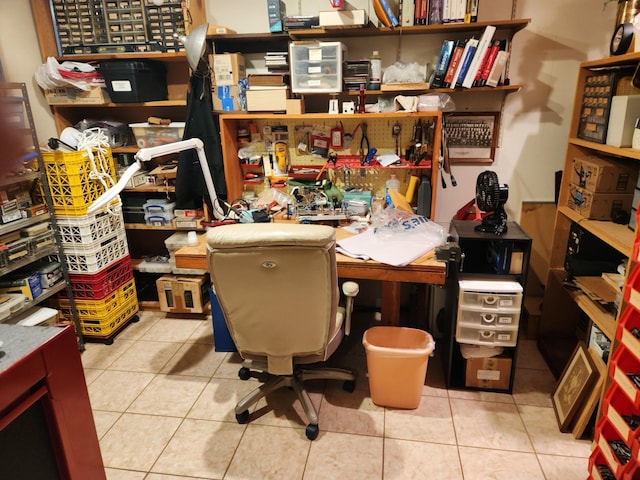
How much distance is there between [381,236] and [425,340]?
23.0 inches

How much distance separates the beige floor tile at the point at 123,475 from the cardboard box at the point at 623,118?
2.57 meters

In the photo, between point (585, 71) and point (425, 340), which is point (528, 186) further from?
point (425, 340)

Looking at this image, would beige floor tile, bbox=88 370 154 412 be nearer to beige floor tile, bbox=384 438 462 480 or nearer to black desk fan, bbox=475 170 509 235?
beige floor tile, bbox=384 438 462 480

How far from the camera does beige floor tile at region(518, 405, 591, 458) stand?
198 cm

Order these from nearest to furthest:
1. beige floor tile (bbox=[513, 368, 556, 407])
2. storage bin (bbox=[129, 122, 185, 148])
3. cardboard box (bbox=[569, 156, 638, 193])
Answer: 1. cardboard box (bbox=[569, 156, 638, 193])
2. beige floor tile (bbox=[513, 368, 556, 407])
3. storage bin (bbox=[129, 122, 185, 148])

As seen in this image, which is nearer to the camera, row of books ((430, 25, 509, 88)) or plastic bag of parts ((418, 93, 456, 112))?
row of books ((430, 25, 509, 88))

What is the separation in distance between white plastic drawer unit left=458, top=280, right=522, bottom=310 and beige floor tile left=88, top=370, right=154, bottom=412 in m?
1.81

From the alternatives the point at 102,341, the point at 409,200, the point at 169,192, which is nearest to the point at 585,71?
the point at 409,200

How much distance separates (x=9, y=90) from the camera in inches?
11.4

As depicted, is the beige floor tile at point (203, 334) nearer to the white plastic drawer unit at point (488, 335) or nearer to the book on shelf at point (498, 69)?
the white plastic drawer unit at point (488, 335)

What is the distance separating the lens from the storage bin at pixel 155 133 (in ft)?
10.1

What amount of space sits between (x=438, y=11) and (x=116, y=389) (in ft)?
9.03

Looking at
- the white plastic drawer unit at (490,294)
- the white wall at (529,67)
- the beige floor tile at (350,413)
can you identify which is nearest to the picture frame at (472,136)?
the white wall at (529,67)

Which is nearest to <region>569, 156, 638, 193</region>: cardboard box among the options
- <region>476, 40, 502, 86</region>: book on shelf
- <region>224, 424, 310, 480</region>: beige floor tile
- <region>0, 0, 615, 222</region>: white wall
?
<region>0, 0, 615, 222</region>: white wall
